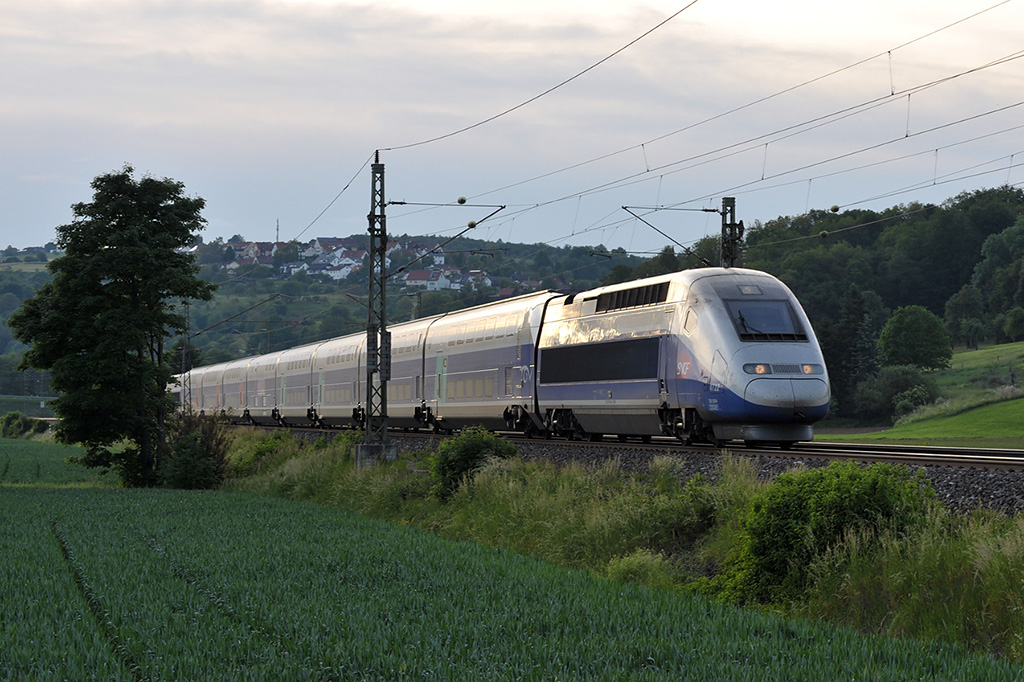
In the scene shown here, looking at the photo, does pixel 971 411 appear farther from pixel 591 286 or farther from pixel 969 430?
pixel 591 286

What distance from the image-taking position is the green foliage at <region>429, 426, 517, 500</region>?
28.1 m

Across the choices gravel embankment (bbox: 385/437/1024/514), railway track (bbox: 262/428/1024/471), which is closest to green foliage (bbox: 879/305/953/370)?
railway track (bbox: 262/428/1024/471)

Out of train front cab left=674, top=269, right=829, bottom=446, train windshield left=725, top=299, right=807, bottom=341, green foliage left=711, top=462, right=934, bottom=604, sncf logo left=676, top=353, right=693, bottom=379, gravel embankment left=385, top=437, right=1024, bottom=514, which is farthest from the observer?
sncf logo left=676, top=353, right=693, bottom=379

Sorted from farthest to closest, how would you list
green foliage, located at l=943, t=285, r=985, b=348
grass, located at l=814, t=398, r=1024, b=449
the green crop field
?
green foliage, located at l=943, t=285, r=985, b=348
grass, located at l=814, t=398, r=1024, b=449
the green crop field

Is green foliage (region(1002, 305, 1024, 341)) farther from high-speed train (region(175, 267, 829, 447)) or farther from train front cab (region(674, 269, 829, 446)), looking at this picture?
train front cab (region(674, 269, 829, 446))

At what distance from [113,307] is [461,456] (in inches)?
848

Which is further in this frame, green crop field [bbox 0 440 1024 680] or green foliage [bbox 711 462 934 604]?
green foliage [bbox 711 462 934 604]

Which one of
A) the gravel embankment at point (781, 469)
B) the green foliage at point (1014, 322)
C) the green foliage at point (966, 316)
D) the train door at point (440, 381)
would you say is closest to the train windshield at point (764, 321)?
the gravel embankment at point (781, 469)

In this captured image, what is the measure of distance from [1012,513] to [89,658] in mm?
10481

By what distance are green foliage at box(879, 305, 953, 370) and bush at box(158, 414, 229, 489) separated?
225 feet

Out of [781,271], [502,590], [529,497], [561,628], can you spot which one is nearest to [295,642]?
[561,628]

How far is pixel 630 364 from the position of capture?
1096 inches

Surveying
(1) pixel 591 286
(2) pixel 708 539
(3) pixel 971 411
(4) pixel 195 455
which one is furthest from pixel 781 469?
(3) pixel 971 411

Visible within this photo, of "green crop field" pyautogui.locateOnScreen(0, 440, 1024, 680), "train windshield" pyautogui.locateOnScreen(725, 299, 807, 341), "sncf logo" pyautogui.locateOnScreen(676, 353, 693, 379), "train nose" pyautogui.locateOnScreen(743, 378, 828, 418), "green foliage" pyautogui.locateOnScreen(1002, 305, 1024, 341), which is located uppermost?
"green foliage" pyautogui.locateOnScreen(1002, 305, 1024, 341)
